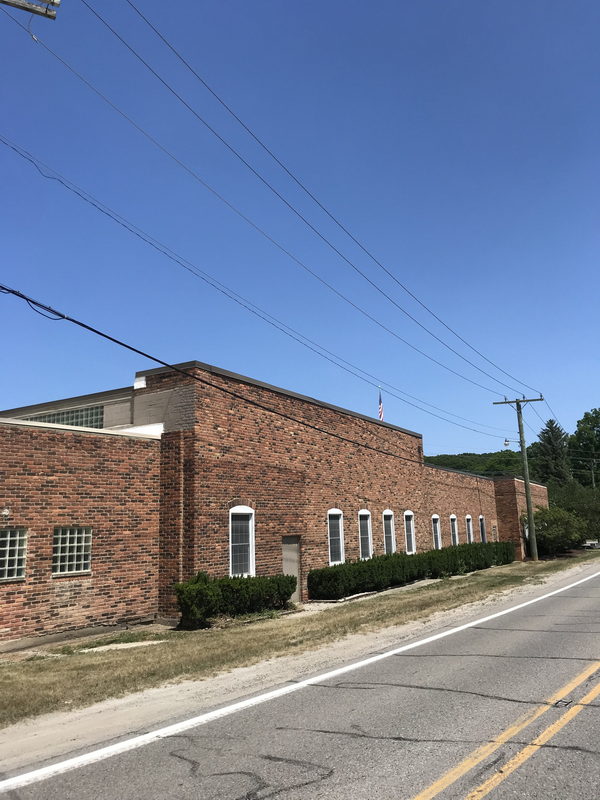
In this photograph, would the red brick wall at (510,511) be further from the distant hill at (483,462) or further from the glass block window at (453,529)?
the distant hill at (483,462)

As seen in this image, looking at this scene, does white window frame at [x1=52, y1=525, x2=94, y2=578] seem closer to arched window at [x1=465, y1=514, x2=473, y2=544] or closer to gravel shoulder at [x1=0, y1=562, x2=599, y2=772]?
gravel shoulder at [x1=0, y1=562, x2=599, y2=772]

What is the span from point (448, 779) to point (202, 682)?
4831 mm

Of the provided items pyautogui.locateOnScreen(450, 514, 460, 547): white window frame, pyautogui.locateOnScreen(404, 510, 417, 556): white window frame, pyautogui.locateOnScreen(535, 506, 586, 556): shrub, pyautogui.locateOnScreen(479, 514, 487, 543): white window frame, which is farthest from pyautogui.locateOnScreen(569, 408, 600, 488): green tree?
pyautogui.locateOnScreen(404, 510, 417, 556): white window frame

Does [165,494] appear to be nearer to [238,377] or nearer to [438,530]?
[238,377]

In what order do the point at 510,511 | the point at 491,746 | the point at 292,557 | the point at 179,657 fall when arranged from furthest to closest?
the point at 510,511
the point at 292,557
the point at 179,657
the point at 491,746

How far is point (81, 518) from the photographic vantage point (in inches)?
586

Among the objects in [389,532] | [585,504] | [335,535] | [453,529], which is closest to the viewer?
[335,535]

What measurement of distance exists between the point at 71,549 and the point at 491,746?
38.3 ft

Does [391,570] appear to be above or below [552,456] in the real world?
below

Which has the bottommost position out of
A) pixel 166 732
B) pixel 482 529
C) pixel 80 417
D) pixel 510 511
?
pixel 166 732

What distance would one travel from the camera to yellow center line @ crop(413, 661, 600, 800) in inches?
180

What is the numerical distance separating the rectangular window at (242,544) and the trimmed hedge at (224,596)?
956 millimetres

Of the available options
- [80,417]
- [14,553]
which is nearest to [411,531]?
[80,417]

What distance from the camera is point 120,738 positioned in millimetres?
6148
